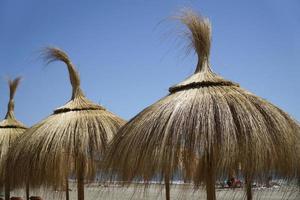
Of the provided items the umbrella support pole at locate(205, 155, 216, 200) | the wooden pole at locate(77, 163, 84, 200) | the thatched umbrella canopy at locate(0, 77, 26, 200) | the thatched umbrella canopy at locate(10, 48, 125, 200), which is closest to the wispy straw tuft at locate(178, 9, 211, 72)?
the umbrella support pole at locate(205, 155, 216, 200)

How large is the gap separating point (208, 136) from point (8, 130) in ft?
20.7

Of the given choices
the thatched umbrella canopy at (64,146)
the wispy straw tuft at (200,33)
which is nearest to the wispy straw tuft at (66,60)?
the thatched umbrella canopy at (64,146)

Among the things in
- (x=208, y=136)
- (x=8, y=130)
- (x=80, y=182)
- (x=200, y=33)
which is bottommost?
(x=80, y=182)

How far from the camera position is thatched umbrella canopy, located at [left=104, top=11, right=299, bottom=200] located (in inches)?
165

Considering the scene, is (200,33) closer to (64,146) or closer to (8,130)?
(64,146)

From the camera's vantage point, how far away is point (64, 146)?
6.36 m

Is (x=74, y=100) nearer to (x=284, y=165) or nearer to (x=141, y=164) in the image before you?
(x=141, y=164)

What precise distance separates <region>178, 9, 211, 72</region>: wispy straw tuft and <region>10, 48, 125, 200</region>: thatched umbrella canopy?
1.90 metres

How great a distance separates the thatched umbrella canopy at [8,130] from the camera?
8820 mm

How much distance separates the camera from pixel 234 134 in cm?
416

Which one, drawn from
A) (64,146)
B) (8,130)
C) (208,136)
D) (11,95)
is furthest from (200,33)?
(11,95)

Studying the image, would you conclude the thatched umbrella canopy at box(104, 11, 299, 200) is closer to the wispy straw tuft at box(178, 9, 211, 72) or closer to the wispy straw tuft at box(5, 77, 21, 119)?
the wispy straw tuft at box(178, 9, 211, 72)

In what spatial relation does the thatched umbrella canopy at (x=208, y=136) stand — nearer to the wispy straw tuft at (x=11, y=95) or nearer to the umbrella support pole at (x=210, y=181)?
the umbrella support pole at (x=210, y=181)

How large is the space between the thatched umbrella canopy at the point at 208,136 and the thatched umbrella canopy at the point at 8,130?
447cm
